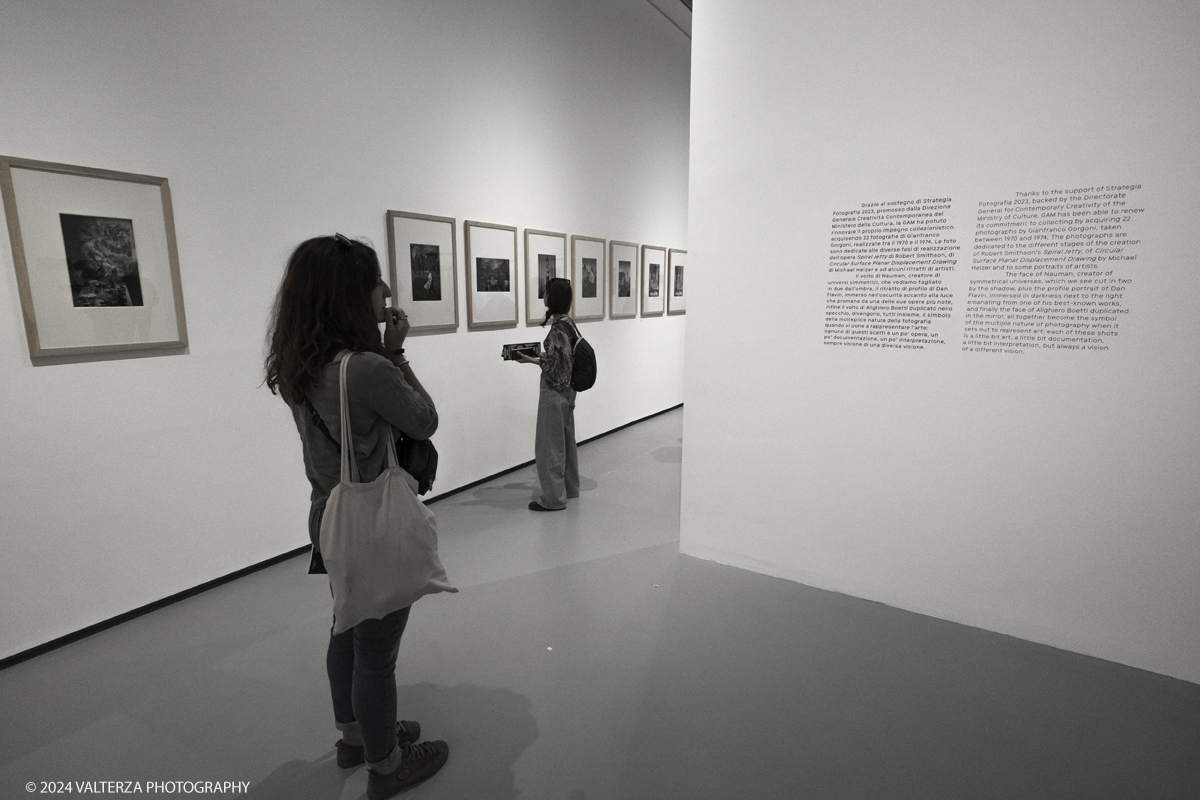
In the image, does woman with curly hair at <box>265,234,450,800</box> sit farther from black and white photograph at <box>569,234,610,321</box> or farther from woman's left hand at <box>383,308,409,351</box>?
black and white photograph at <box>569,234,610,321</box>

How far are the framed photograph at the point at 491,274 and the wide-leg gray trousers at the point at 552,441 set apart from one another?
96 cm

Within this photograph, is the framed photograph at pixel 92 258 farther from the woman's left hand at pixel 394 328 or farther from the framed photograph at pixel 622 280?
the framed photograph at pixel 622 280

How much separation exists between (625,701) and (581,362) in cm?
262

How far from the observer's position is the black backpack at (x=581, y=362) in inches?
181

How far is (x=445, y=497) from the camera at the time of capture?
5.06 metres

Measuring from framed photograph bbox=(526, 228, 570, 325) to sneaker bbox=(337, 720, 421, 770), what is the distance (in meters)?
4.02

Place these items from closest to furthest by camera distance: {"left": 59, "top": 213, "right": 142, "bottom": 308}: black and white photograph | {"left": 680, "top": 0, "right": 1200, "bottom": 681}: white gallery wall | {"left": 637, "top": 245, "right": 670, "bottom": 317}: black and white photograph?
{"left": 680, "top": 0, "right": 1200, "bottom": 681}: white gallery wall < {"left": 59, "top": 213, "right": 142, "bottom": 308}: black and white photograph < {"left": 637, "top": 245, "right": 670, "bottom": 317}: black and white photograph

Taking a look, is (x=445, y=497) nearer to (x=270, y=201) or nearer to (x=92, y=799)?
(x=270, y=201)

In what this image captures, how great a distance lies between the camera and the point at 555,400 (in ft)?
15.2

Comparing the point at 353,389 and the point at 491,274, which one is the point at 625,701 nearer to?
the point at 353,389

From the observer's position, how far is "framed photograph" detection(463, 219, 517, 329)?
5008 millimetres

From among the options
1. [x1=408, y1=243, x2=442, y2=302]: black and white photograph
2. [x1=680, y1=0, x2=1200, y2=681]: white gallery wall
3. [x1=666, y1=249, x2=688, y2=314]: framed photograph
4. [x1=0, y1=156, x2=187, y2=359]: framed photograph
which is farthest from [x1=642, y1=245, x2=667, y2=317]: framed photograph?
[x1=0, y1=156, x2=187, y2=359]: framed photograph

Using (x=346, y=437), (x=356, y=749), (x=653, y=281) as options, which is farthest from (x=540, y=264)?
(x=356, y=749)

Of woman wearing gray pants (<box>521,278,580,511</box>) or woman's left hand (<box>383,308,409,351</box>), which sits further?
woman wearing gray pants (<box>521,278,580,511</box>)
